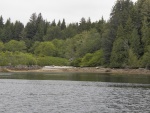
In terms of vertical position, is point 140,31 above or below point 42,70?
above

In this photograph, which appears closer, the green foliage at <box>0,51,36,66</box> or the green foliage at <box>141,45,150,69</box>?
the green foliage at <box>141,45,150,69</box>

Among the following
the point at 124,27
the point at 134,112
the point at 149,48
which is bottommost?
the point at 134,112

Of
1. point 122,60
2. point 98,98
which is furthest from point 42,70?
point 98,98

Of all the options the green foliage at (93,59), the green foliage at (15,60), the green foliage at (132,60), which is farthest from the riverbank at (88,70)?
the green foliage at (15,60)

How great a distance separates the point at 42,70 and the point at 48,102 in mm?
110797

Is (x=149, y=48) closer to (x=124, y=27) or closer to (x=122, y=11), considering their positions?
(x=124, y=27)

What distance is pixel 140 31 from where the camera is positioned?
481ft

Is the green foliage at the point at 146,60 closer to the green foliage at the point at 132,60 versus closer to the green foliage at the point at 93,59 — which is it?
the green foliage at the point at 132,60

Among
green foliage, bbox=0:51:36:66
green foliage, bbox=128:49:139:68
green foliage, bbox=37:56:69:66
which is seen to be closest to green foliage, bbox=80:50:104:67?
green foliage, bbox=128:49:139:68

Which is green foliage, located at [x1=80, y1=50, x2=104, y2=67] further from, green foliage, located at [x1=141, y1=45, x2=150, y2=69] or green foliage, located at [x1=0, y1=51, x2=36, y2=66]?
green foliage, located at [x1=0, y1=51, x2=36, y2=66]

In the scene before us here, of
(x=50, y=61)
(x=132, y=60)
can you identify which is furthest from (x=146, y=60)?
(x=50, y=61)

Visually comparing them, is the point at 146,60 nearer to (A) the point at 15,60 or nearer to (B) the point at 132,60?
(B) the point at 132,60

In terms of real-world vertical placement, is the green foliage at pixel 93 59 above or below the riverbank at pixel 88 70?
above

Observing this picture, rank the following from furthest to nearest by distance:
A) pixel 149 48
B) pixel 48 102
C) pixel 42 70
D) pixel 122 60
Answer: pixel 42 70 → pixel 122 60 → pixel 149 48 → pixel 48 102
